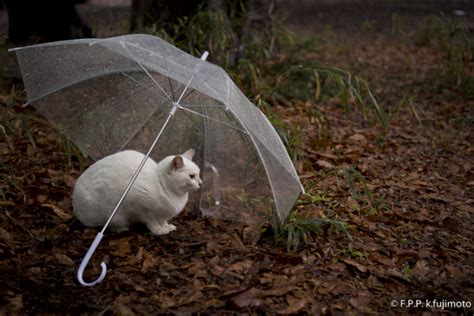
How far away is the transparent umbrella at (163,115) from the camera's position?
3.04m

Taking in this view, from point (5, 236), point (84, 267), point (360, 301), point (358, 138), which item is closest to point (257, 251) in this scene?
point (360, 301)

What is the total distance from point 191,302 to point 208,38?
349 centimetres

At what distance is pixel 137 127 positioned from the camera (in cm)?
371

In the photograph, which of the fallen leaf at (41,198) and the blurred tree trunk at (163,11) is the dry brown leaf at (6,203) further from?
the blurred tree trunk at (163,11)

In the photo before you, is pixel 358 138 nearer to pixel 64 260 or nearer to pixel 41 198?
pixel 41 198

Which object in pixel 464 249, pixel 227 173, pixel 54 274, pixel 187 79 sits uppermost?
pixel 187 79

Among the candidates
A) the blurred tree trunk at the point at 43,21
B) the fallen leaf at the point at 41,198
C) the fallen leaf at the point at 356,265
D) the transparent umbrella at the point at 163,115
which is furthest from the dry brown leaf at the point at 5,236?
the blurred tree trunk at the point at 43,21

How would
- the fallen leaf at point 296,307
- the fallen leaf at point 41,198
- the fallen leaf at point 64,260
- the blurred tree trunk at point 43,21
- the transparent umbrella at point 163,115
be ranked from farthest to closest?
the blurred tree trunk at point 43,21
the fallen leaf at point 41,198
the fallen leaf at point 64,260
the transparent umbrella at point 163,115
the fallen leaf at point 296,307

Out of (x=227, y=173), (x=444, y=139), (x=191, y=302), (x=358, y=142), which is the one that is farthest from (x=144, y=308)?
(x=444, y=139)

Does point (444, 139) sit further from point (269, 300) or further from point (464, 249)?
point (269, 300)

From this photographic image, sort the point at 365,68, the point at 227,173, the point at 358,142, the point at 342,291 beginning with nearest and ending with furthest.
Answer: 1. the point at 342,291
2. the point at 227,173
3. the point at 358,142
4. the point at 365,68

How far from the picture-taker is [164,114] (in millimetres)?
3664

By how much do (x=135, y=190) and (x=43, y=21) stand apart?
13.2 ft

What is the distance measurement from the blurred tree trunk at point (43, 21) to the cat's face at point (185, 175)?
3.87 meters
